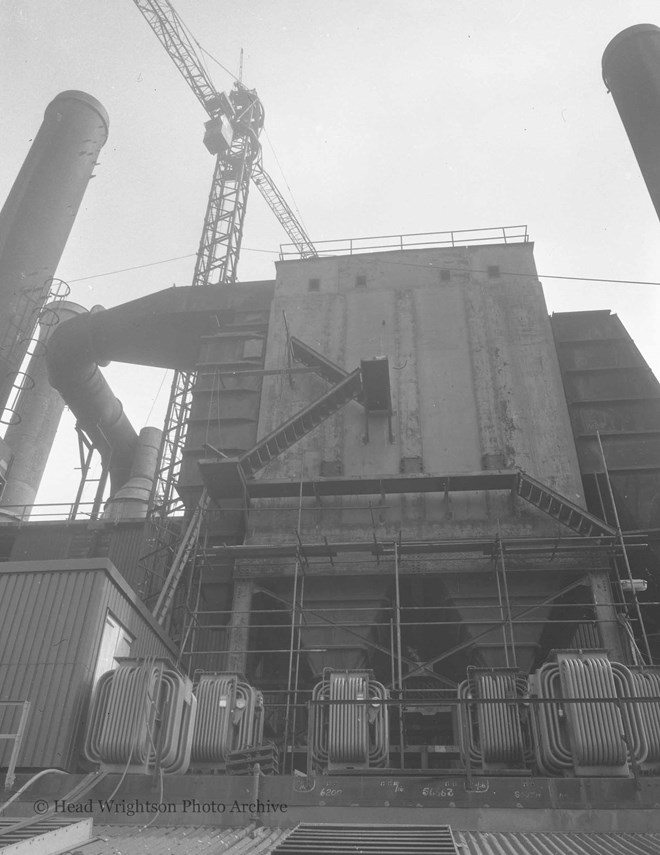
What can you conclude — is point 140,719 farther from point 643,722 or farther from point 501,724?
point 643,722

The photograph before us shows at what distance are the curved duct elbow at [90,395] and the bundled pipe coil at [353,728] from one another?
20142mm

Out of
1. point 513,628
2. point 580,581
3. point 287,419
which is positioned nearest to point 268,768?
point 513,628

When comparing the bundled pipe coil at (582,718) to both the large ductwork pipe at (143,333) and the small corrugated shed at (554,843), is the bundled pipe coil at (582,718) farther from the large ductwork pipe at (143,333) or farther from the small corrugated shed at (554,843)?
the large ductwork pipe at (143,333)

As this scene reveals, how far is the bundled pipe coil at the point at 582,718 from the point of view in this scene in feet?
32.6

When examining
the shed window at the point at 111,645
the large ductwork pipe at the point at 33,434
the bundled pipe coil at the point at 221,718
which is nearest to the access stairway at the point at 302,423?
the shed window at the point at 111,645

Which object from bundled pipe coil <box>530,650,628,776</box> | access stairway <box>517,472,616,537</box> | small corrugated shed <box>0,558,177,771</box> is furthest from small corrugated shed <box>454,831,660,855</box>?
access stairway <box>517,472,616,537</box>

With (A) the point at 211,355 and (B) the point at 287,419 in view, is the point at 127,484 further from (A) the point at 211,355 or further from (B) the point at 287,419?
(B) the point at 287,419

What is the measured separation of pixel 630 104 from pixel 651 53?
185 centimetres

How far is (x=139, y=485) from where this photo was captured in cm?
3316

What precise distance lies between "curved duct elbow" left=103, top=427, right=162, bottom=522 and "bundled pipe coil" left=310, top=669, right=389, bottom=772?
1926 centimetres

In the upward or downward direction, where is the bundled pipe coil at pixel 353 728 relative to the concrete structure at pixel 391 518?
downward

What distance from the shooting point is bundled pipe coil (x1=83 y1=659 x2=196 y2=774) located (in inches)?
408

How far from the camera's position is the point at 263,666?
2042 cm

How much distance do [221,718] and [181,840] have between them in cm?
403
